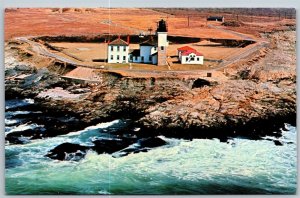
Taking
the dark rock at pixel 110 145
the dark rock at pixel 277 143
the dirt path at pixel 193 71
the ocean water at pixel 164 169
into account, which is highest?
the dirt path at pixel 193 71

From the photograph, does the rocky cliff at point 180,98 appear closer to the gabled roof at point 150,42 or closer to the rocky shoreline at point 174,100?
the rocky shoreline at point 174,100

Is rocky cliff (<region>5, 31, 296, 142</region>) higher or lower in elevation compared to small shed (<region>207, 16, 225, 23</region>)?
lower

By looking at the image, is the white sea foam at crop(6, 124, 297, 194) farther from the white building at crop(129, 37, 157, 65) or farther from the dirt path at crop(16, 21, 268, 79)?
the white building at crop(129, 37, 157, 65)

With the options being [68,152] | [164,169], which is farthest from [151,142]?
[68,152]

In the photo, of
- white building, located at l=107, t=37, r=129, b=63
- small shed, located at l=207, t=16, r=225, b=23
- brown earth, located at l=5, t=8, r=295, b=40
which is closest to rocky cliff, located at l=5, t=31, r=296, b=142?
white building, located at l=107, t=37, r=129, b=63

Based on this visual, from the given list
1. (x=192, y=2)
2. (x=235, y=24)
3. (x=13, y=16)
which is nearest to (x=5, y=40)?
(x=13, y=16)

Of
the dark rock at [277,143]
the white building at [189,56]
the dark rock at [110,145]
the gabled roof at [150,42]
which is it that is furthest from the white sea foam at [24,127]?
the dark rock at [277,143]

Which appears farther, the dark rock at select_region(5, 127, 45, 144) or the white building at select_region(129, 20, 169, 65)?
the white building at select_region(129, 20, 169, 65)
